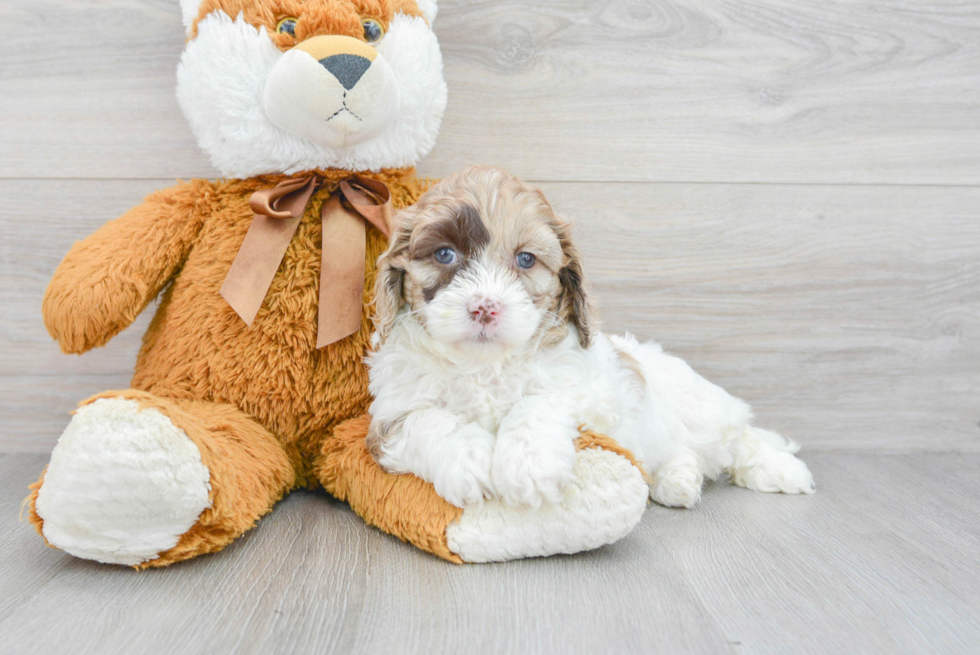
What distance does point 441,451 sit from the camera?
48.8 inches

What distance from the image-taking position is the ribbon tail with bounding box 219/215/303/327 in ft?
4.78

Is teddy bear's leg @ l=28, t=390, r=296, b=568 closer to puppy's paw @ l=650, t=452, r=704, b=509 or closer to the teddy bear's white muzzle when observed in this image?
the teddy bear's white muzzle

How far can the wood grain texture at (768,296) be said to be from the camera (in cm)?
192

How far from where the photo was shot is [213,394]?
1.51 metres

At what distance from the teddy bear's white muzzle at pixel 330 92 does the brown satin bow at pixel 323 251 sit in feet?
0.46

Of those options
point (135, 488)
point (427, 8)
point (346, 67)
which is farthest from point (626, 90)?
point (135, 488)

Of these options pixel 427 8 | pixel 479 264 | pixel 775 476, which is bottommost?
pixel 775 476

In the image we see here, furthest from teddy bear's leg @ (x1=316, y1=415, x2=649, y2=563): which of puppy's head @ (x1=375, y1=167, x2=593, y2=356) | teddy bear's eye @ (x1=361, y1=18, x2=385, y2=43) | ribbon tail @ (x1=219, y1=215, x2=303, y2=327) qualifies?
Answer: teddy bear's eye @ (x1=361, y1=18, x2=385, y2=43)

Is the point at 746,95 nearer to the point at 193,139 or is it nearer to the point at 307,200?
the point at 307,200

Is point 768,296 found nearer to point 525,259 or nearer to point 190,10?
point 525,259

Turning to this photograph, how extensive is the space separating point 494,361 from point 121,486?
0.66m

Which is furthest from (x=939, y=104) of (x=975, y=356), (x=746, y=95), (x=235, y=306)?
(x=235, y=306)

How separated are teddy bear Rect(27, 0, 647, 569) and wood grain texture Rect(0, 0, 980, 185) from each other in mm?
332

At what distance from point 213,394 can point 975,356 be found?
2.08m
